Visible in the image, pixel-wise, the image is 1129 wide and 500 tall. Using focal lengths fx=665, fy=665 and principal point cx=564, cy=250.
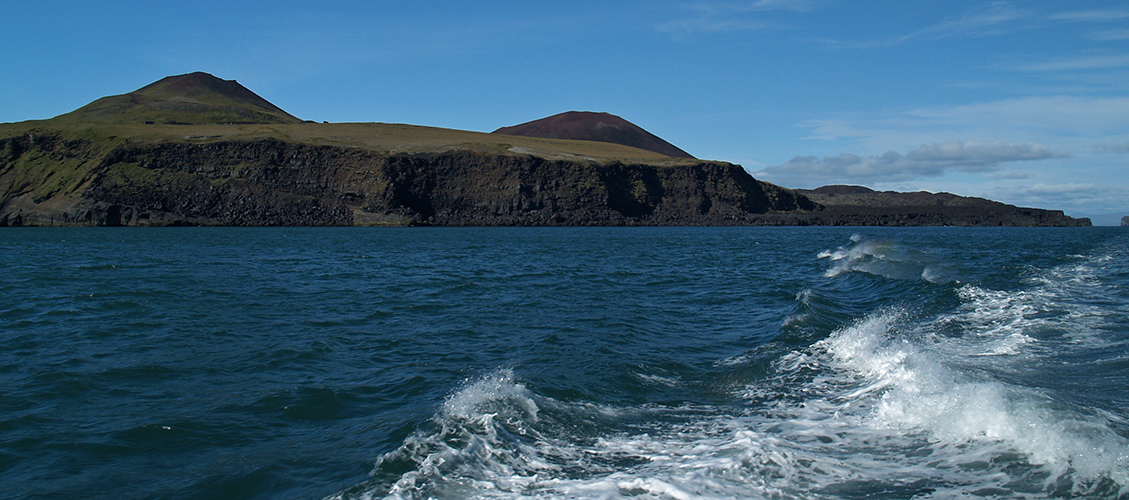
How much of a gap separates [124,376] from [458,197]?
106058 mm

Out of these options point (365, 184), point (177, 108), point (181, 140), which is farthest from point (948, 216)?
point (177, 108)

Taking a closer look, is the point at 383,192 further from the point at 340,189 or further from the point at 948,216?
the point at 948,216

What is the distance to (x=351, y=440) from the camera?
8.29 meters

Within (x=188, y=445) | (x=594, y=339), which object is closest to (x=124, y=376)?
(x=188, y=445)

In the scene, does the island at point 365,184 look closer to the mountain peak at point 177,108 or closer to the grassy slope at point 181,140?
the grassy slope at point 181,140

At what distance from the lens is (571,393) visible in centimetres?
1032

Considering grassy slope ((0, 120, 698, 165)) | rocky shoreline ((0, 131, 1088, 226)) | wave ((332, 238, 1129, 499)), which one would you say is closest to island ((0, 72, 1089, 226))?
rocky shoreline ((0, 131, 1088, 226))

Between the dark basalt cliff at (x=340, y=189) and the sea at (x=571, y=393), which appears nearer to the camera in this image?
the sea at (x=571, y=393)

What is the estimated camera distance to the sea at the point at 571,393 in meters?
6.78

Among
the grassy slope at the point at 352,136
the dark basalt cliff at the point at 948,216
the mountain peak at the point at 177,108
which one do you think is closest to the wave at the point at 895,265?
the grassy slope at the point at 352,136

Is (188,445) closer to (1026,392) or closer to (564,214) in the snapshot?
(1026,392)

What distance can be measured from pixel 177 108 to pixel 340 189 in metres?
87.0

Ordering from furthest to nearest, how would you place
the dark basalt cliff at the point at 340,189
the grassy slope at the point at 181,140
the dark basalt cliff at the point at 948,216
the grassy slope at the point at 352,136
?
the dark basalt cliff at the point at 948,216, the grassy slope at the point at 352,136, the grassy slope at the point at 181,140, the dark basalt cliff at the point at 340,189

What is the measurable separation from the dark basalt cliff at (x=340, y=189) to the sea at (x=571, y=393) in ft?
285
